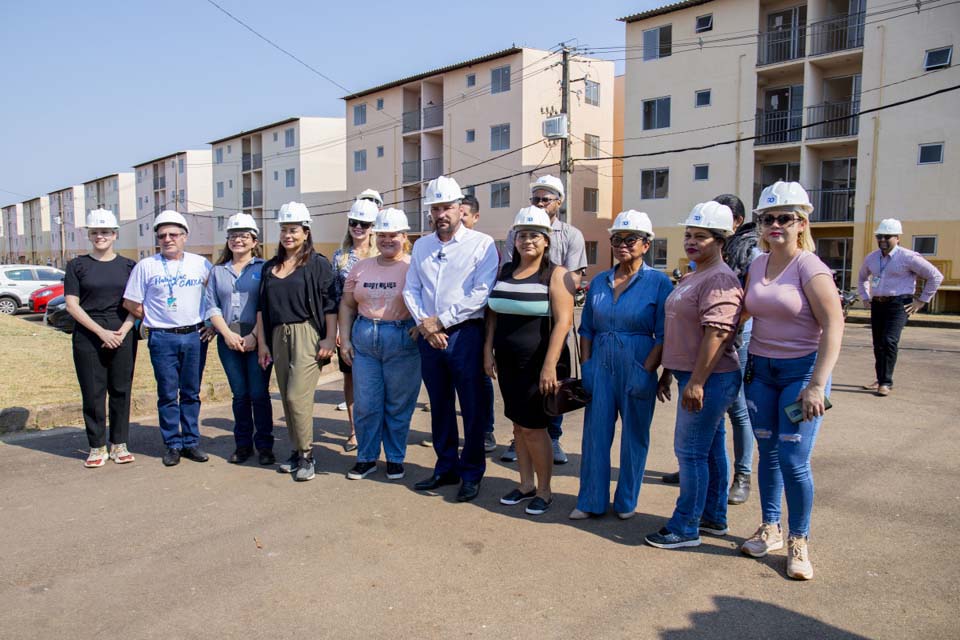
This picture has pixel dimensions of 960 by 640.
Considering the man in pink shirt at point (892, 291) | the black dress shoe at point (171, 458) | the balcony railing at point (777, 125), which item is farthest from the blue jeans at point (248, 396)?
the balcony railing at point (777, 125)

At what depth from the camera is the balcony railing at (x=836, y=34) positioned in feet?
83.4

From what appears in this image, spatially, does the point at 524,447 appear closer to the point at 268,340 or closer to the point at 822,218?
the point at 268,340

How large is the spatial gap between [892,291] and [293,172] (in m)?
47.3

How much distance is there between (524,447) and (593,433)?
59 centimetres

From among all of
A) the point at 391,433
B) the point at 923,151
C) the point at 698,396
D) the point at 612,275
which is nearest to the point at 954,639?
the point at 698,396

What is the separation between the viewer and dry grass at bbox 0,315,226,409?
8.31 meters

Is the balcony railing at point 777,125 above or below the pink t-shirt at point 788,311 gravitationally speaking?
above

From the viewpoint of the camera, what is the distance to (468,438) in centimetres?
532

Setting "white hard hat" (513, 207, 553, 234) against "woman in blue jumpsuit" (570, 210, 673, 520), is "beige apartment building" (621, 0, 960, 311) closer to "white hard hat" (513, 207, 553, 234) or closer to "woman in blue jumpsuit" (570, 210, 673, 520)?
"woman in blue jumpsuit" (570, 210, 673, 520)

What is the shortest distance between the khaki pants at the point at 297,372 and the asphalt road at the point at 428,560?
16.6 inches

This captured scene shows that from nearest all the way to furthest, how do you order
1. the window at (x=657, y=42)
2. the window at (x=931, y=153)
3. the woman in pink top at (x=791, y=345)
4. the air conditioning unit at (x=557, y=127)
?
the woman in pink top at (x=791, y=345)
the window at (x=931, y=153)
the air conditioning unit at (x=557, y=127)
the window at (x=657, y=42)

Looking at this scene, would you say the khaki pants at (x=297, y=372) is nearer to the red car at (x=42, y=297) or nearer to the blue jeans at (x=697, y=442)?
the blue jeans at (x=697, y=442)

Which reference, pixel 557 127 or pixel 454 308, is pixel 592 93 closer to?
pixel 557 127

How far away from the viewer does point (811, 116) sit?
88.1 ft
